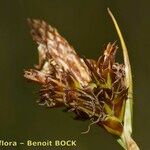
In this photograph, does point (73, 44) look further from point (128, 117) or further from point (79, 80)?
point (128, 117)

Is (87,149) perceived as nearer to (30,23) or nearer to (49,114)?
(49,114)

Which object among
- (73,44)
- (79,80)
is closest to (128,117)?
(79,80)

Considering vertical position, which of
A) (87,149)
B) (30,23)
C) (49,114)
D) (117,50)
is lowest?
(87,149)

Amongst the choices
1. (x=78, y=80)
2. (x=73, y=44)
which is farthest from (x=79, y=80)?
(x=73, y=44)

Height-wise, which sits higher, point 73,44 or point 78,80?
point 73,44

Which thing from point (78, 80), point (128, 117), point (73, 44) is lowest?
point (128, 117)

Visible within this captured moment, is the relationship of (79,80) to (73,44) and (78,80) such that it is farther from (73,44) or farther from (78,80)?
(73,44)

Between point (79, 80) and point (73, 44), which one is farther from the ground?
point (73, 44)

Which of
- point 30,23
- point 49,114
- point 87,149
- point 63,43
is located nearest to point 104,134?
point 87,149
